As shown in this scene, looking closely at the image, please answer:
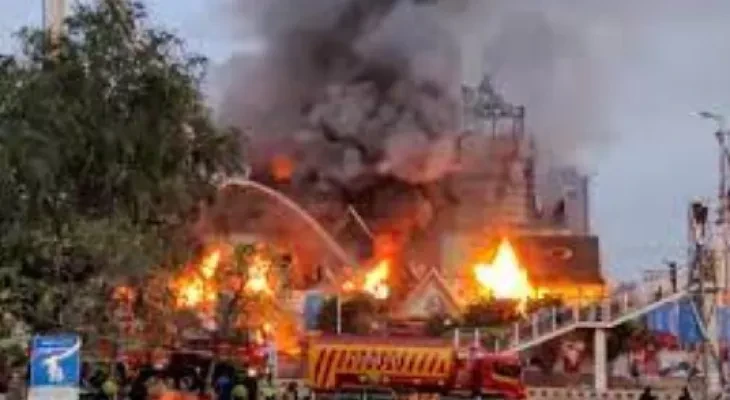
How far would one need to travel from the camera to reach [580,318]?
71562 mm

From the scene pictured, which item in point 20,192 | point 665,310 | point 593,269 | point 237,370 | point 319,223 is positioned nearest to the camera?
point 20,192

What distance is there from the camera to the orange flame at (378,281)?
308ft

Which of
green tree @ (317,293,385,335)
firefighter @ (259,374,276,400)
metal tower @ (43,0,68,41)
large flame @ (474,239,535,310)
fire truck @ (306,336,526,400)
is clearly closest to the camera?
metal tower @ (43,0,68,41)

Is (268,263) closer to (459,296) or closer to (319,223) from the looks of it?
(459,296)

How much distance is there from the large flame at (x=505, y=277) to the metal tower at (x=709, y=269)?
3520cm

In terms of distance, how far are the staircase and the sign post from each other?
5106 centimetres

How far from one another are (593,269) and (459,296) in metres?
11.0

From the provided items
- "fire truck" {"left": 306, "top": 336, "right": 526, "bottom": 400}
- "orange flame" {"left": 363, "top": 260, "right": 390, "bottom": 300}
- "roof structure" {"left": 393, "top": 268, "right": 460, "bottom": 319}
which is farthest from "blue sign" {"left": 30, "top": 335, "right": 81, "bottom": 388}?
"orange flame" {"left": 363, "top": 260, "right": 390, "bottom": 300}

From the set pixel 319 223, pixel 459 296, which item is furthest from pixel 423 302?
pixel 319 223

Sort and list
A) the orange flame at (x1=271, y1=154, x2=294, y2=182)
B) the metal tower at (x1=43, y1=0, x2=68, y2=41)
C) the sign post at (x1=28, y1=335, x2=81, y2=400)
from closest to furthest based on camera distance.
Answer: the sign post at (x1=28, y1=335, x2=81, y2=400) < the metal tower at (x1=43, y1=0, x2=68, y2=41) < the orange flame at (x1=271, y1=154, x2=294, y2=182)

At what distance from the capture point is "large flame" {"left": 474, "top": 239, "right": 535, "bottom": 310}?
92250mm

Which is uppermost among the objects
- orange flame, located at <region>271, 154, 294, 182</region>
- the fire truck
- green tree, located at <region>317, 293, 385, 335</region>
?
orange flame, located at <region>271, 154, 294, 182</region>

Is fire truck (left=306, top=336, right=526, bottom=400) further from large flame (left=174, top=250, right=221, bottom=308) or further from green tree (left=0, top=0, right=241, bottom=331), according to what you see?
green tree (left=0, top=0, right=241, bottom=331)

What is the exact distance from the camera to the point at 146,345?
2822 centimetres
